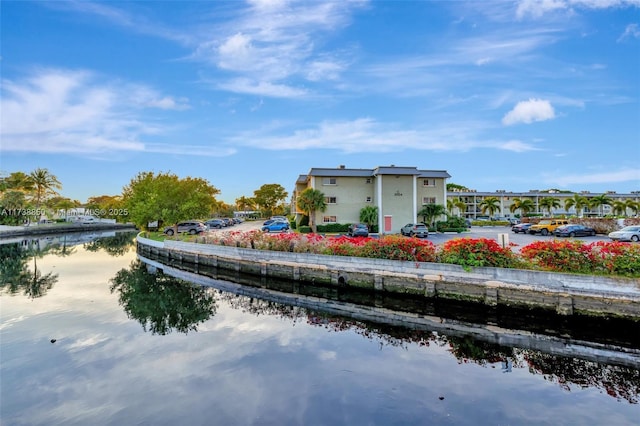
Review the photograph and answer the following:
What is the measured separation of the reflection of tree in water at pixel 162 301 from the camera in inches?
565

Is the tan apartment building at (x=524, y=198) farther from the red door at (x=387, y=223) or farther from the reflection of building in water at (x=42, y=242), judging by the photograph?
the reflection of building in water at (x=42, y=242)

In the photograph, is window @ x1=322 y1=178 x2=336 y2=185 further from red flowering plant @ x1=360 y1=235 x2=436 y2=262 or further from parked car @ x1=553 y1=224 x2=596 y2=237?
parked car @ x1=553 y1=224 x2=596 y2=237

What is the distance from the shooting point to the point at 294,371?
9703 millimetres

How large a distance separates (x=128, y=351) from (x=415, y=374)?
30.2 ft

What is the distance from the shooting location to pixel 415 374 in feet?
30.7

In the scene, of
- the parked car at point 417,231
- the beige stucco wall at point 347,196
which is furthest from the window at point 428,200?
the parked car at point 417,231

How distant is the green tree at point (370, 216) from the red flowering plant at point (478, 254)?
24339mm

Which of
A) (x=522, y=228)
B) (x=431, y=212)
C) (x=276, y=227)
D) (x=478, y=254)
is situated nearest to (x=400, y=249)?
(x=478, y=254)

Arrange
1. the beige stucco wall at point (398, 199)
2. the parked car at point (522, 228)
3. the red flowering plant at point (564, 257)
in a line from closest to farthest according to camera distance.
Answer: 1. the red flowering plant at point (564, 257)
2. the parked car at point (522, 228)
3. the beige stucco wall at point (398, 199)

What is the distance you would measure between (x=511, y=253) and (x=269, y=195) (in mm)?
84623

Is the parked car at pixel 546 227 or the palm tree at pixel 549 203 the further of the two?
the palm tree at pixel 549 203

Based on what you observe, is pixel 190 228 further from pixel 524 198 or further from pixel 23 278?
pixel 524 198

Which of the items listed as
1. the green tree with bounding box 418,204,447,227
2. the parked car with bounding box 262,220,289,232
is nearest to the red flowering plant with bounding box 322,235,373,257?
the green tree with bounding box 418,204,447,227

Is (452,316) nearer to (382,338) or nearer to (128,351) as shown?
(382,338)
